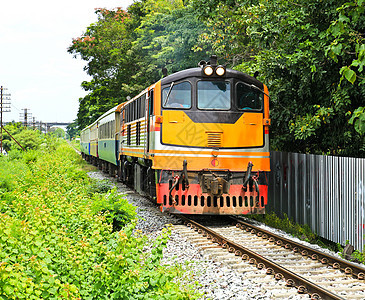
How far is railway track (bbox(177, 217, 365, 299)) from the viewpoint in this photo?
18.4ft

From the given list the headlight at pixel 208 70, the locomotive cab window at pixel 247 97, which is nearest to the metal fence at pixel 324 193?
the locomotive cab window at pixel 247 97

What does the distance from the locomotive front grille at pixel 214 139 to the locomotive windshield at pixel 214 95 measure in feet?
2.13

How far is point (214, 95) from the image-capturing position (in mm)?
10195

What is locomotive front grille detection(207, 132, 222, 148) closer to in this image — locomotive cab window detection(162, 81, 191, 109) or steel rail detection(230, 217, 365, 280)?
locomotive cab window detection(162, 81, 191, 109)

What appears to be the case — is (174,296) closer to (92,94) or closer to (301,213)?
(301,213)

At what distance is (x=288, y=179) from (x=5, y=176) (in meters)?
9.30

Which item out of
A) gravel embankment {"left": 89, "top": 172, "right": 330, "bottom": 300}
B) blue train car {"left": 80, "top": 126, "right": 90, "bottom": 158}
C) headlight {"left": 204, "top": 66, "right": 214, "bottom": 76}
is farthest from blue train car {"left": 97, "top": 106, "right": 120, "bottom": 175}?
blue train car {"left": 80, "top": 126, "right": 90, "bottom": 158}

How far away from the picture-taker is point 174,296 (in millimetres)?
4023

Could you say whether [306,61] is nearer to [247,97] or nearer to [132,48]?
[247,97]

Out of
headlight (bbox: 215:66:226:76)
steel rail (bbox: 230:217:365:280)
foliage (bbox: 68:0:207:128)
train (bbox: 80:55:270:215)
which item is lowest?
steel rail (bbox: 230:217:365:280)

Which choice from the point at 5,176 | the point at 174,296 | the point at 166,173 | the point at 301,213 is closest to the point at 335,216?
the point at 301,213

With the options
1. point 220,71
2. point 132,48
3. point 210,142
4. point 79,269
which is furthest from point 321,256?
point 132,48

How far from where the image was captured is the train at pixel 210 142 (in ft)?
31.8

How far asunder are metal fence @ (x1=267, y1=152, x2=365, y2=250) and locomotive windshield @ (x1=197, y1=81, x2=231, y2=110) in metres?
2.18
